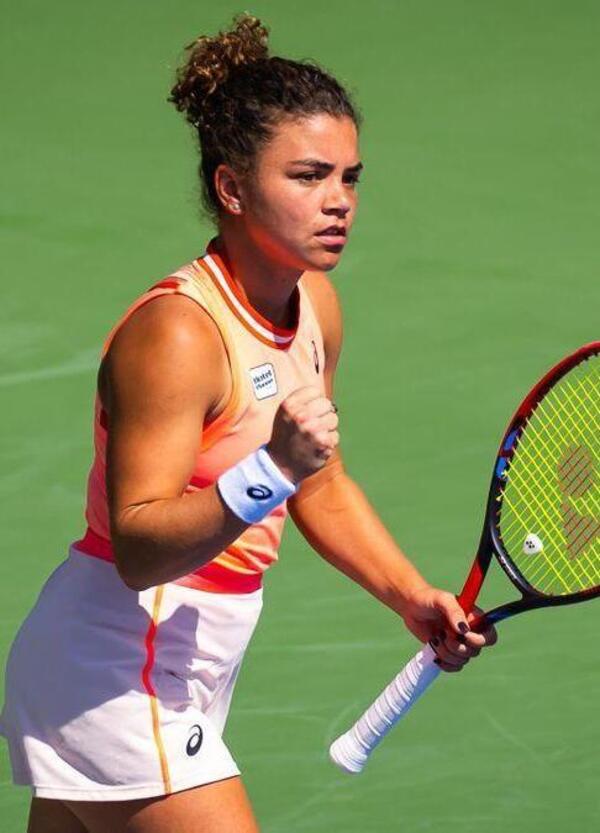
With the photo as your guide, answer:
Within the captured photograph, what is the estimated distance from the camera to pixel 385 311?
24.5 ft

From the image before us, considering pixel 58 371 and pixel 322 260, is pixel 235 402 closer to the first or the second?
pixel 322 260

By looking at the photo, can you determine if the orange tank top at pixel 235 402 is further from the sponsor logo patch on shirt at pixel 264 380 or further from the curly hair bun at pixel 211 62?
the curly hair bun at pixel 211 62

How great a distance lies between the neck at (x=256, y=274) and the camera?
4062 millimetres

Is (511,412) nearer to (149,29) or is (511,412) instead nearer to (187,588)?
(187,588)

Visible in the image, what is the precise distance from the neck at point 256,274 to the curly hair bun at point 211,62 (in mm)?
232

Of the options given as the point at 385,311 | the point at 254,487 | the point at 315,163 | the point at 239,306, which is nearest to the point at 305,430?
the point at 254,487

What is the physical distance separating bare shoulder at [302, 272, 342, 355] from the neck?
0.24 metres

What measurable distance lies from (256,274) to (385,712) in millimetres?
856

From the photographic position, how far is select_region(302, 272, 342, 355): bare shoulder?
434 cm

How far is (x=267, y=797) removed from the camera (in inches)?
203

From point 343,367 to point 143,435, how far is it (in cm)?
338

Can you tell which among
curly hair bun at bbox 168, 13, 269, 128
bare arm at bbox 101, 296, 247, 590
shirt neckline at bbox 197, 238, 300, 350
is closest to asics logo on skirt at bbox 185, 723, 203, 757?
bare arm at bbox 101, 296, 247, 590

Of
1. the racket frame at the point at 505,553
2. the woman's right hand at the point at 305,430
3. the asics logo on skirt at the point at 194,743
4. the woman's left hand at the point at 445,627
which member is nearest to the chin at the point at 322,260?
the woman's right hand at the point at 305,430

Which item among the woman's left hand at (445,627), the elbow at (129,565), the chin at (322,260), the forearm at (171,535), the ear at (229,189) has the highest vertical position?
the ear at (229,189)
